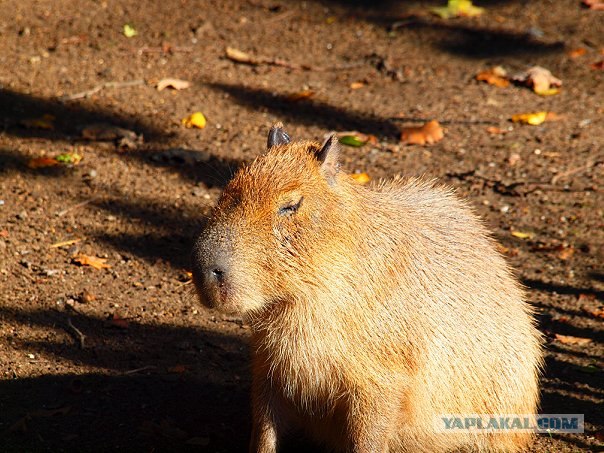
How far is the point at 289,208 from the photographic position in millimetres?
2754

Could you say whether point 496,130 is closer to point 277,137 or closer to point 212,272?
point 277,137

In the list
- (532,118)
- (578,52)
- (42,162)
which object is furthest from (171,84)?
(578,52)

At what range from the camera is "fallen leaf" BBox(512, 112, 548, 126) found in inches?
231

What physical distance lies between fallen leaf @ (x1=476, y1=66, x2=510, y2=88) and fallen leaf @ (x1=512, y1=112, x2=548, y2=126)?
0.52m

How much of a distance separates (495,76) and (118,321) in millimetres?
3687

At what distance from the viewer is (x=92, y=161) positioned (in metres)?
5.21

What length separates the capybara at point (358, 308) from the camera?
272 cm

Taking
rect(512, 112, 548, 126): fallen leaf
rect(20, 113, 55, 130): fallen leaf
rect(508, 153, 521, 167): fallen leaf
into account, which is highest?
rect(512, 112, 548, 126): fallen leaf

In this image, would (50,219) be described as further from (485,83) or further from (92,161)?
(485,83)

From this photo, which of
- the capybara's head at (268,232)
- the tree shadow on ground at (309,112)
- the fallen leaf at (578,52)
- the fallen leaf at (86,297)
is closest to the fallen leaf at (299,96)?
the tree shadow on ground at (309,112)

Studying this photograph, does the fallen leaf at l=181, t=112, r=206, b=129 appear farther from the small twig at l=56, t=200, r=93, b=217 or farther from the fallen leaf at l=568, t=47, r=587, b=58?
the fallen leaf at l=568, t=47, r=587, b=58

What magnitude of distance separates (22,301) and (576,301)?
102 inches

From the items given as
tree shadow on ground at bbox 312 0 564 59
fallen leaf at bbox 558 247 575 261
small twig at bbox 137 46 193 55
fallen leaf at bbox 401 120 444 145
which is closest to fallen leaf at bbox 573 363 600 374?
fallen leaf at bbox 558 247 575 261

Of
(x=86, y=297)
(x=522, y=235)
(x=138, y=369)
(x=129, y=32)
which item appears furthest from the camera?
(x=129, y=32)
